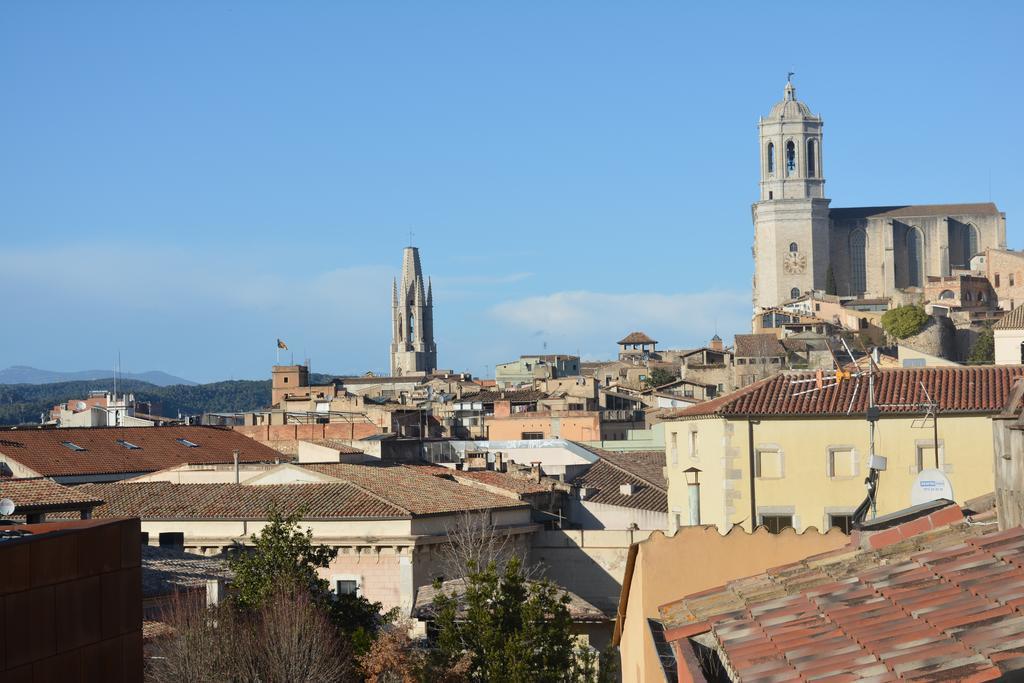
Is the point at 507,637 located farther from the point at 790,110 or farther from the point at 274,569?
the point at 790,110

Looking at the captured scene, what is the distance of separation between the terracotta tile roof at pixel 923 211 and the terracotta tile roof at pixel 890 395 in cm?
12499

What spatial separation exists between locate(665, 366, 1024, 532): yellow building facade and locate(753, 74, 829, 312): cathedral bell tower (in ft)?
380

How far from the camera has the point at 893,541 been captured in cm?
1055

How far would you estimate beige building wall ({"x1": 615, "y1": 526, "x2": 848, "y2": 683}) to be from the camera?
13.4 meters

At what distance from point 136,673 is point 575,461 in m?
38.2

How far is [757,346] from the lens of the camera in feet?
329

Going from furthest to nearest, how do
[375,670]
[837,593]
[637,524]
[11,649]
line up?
[637,524]
[375,670]
[11,649]
[837,593]

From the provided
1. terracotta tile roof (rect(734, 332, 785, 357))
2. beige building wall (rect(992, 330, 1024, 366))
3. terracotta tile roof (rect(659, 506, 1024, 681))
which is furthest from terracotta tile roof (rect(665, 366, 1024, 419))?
terracotta tile roof (rect(734, 332, 785, 357))

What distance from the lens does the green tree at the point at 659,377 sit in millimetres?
102812

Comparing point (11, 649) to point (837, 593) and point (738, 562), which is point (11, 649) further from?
point (837, 593)

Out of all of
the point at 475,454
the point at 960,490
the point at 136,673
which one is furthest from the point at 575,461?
the point at 136,673

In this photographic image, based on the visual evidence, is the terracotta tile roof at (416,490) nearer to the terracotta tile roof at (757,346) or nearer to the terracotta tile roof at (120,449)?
the terracotta tile roof at (120,449)

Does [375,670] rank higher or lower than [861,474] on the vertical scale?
lower

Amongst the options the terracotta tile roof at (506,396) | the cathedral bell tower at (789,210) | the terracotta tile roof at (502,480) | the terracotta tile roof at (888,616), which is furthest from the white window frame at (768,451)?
the cathedral bell tower at (789,210)
